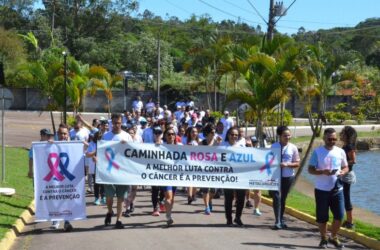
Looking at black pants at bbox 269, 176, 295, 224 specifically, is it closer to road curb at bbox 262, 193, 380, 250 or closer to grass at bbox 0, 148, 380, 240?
road curb at bbox 262, 193, 380, 250

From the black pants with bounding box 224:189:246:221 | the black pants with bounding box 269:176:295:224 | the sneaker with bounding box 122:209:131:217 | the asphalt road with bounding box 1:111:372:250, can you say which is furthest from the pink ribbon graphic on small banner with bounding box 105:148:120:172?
the black pants with bounding box 269:176:295:224

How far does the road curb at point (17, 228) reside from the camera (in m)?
10.3

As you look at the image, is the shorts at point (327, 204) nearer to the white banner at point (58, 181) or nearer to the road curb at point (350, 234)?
the road curb at point (350, 234)

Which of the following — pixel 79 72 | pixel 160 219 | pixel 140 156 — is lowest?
pixel 160 219

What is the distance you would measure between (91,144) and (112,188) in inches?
136

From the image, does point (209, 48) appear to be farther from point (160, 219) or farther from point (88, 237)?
point (88, 237)

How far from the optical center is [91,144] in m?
15.5

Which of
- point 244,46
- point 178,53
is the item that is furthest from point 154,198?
point 178,53

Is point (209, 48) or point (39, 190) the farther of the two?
point (209, 48)

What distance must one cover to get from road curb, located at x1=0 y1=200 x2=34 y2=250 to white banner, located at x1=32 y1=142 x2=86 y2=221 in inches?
16.7

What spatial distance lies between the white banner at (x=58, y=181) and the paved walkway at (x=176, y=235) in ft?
1.16

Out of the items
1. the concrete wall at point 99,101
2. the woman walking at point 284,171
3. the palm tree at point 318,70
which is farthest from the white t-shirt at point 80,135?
the concrete wall at point 99,101

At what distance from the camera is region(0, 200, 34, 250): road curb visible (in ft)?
33.9

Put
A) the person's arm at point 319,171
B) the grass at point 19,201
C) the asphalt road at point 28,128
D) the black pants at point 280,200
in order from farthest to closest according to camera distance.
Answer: the asphalt road at point 28,128 → the black pants at point 280,200 → the grass at point 19,201 → the person's arm at point 319,171
